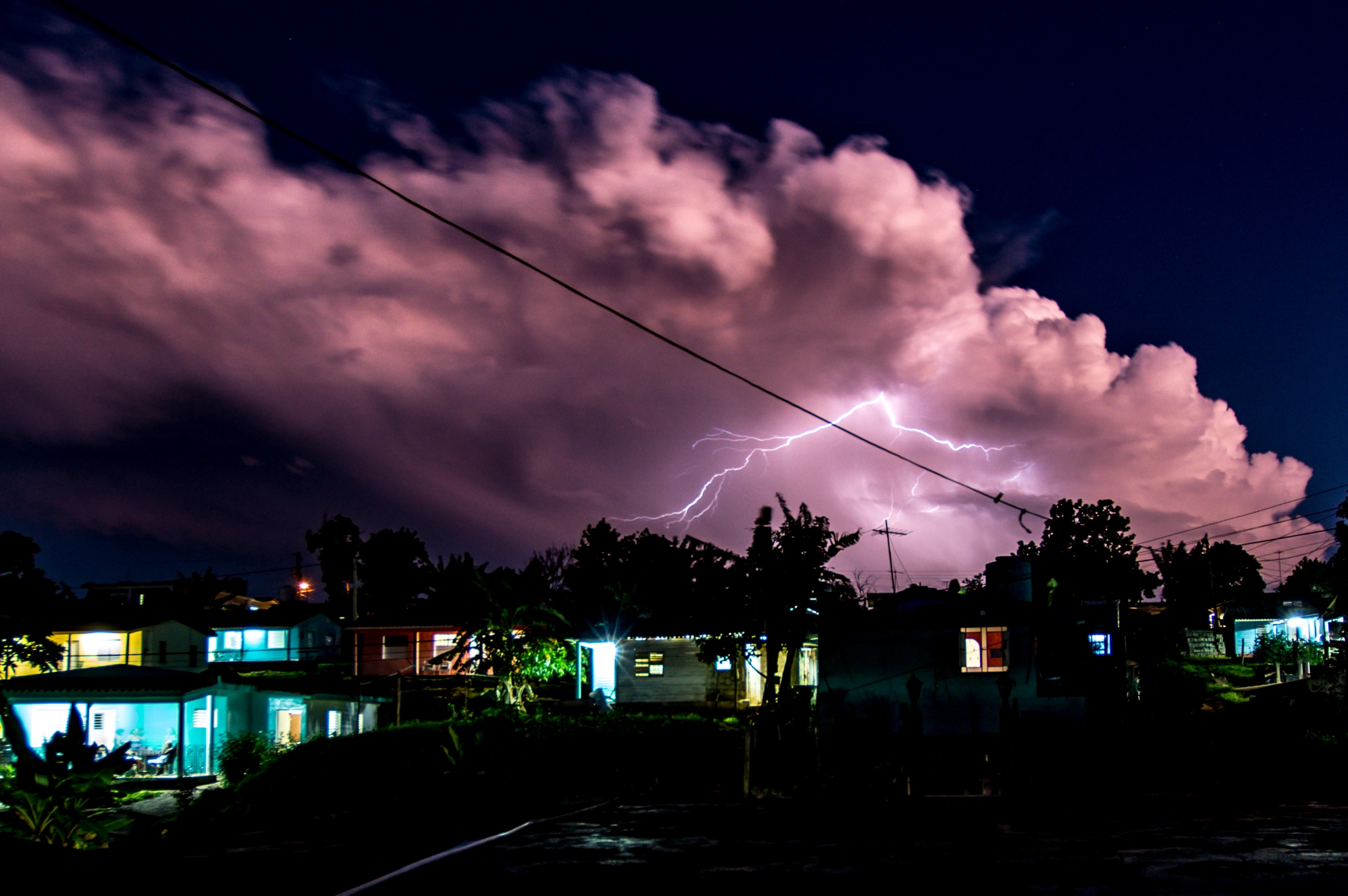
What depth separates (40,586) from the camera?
22.1 m

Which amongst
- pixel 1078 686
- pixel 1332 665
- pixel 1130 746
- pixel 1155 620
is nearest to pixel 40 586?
pixel 1130 746

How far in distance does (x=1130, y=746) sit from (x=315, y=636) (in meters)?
48.7

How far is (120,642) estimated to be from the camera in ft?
162

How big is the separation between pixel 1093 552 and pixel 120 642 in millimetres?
60318

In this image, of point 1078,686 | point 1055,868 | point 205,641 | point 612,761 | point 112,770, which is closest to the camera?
point 1055,868

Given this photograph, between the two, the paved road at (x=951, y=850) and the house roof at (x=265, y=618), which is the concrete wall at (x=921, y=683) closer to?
the paved road at (x=951, y=850)

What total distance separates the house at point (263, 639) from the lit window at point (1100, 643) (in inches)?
1541

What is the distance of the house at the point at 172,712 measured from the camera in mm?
28297

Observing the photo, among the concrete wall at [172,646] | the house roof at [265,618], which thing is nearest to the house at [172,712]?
the concrete wall at [172,646]

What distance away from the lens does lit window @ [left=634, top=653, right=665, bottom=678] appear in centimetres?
3481

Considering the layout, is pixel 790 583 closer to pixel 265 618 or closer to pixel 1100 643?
pixel 1100 643

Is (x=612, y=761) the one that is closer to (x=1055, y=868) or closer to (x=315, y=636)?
(x=1055, y=868)

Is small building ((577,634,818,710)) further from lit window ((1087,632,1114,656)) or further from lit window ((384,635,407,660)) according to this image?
lit window ((384,635,407,660))

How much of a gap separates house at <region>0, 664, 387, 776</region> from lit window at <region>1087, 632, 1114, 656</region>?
1036 inches
